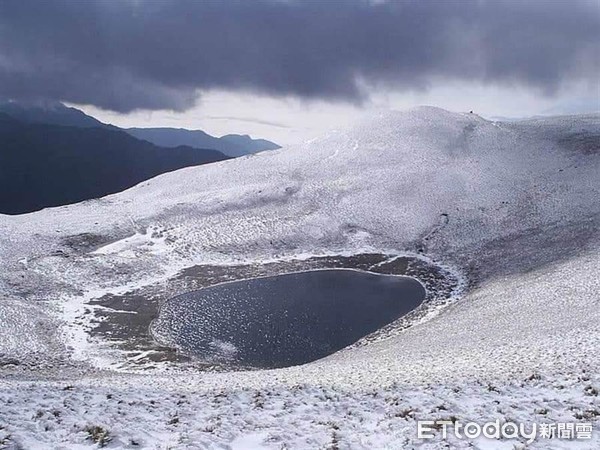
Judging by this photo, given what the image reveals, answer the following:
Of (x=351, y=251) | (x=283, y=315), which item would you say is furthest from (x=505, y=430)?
(x=351, y=251)

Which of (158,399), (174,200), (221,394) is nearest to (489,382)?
(221,394)

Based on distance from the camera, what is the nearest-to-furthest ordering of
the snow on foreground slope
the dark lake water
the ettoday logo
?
the ettoday logo
the snow on foreground slope
the dark lake water

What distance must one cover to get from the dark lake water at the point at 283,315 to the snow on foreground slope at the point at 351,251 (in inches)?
145

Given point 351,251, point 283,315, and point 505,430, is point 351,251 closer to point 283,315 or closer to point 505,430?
point 283,315

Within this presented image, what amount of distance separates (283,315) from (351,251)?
17.4m

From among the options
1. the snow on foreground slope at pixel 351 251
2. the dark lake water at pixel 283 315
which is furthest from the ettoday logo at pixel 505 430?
the dark lake water at pixel 283 315

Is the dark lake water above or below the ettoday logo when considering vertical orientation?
above

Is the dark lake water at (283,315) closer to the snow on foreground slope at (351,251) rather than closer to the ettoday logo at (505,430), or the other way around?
the snow on foreground slope at (351,251)

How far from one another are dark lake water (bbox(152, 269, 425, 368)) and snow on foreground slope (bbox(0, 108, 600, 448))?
3.67 m

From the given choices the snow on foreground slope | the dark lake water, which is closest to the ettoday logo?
the snow on foreground slope

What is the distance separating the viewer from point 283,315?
34312 millimetres

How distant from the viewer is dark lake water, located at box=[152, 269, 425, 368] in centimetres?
2923

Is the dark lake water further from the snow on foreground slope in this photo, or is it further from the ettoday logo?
the ettoday logo

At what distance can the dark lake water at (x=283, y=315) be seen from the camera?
29234 millimetres
